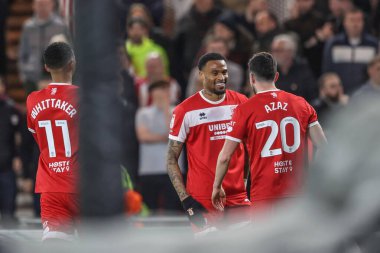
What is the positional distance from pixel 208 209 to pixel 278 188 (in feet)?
3.07

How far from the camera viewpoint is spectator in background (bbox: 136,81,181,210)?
12.5 m

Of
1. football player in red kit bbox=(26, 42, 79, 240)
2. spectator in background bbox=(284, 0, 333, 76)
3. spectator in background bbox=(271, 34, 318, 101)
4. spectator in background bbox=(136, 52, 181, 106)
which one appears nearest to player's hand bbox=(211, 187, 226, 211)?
football player in red kit bbox=(26, 42, 79, 240)

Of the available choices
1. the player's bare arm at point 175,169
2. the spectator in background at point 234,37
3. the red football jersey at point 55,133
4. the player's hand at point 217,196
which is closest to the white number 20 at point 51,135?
the red football jersey at point 55,133

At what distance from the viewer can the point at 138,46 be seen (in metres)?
13.8

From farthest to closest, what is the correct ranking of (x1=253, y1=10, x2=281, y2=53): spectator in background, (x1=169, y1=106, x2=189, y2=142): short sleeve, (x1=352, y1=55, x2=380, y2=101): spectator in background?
(x1=253, y1=10, x2=281, y2=53): spectator in background
(x1=352, y1=55, x2=380, y2=101): spectator in background
(x1=169, y1=106, x2=189, y2=142): short sleeve

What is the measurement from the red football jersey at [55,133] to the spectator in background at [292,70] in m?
5.27

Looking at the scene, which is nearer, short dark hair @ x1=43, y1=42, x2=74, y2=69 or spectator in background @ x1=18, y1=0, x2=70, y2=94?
short dark hair @ x1=43, y1=42, x2=74, y2=69

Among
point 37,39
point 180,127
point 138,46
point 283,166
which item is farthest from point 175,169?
point 37,39

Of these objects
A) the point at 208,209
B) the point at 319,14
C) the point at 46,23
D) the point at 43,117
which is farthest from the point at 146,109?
the point at 43,117

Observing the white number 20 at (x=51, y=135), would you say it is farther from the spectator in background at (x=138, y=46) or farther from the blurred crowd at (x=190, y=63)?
the spectator in background at (x=138, y=46)

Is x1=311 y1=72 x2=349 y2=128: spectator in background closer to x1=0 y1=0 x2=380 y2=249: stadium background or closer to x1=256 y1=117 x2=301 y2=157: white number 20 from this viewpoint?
x1=0 y1=0 x2=380 y2=249: stadium background

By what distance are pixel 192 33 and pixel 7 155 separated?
308cm

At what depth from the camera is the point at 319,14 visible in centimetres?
1417

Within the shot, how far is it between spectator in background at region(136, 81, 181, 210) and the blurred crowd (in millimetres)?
12
